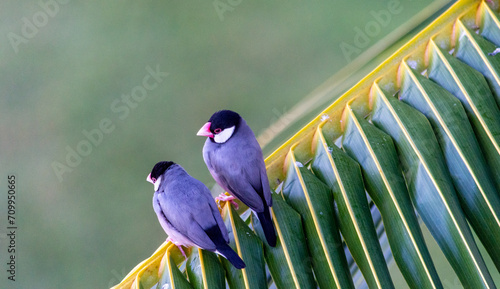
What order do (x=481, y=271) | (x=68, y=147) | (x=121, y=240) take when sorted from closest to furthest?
(x=481, y=271), (x=121, y=240), (x=68, y=147)

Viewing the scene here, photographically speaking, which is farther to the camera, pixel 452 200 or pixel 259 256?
pixel 259 256

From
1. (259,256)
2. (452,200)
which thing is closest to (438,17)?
(452,200)

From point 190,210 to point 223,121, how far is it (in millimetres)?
374

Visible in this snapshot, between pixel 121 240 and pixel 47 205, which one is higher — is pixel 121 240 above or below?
below

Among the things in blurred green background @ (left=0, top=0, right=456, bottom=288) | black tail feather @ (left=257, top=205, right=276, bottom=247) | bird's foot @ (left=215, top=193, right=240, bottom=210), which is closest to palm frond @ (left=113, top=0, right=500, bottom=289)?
black tail feather @ (left=257, top=205, right=276, bottom=247)

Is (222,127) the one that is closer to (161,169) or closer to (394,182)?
(161,169)

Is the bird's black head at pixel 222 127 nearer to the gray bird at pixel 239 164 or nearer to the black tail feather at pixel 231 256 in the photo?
the gray bird at pixel 239 164

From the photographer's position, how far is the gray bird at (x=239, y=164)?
4.59 feet

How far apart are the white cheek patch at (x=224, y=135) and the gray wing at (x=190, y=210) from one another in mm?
203

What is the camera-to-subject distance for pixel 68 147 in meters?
3.89

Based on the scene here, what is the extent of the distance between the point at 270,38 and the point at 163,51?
0.90 meters

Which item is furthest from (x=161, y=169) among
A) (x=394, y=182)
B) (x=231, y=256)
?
(x=394, y=182)

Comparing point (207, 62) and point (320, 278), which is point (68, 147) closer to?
point (207, 62)

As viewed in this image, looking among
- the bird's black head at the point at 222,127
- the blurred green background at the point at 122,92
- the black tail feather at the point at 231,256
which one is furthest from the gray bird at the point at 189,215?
the blurred green background at the point at 122,92
